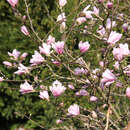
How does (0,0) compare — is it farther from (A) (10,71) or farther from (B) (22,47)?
(A) (10,71)

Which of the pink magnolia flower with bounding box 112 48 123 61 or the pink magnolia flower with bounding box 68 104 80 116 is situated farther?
the pink magnolia flower with bounding box 68 104 80 116

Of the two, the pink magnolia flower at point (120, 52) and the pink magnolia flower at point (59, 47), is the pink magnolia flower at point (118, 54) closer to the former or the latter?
the pink magnolia flower at point (120, 52)

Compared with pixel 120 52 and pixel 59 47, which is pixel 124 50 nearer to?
pixel 120 52

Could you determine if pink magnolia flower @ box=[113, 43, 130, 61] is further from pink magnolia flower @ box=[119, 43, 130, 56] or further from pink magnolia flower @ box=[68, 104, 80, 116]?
pink magnolia flower @ box=[68, 104, 80, 116]

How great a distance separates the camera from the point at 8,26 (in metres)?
4.00

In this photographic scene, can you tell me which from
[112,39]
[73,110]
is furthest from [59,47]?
[73,110]

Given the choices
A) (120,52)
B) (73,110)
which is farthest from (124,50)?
(73,110)

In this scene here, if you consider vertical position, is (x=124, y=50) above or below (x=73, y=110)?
above

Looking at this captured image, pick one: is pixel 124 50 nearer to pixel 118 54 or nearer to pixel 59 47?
pixel 118 54

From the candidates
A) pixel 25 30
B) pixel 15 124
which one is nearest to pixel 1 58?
pixel 15 124

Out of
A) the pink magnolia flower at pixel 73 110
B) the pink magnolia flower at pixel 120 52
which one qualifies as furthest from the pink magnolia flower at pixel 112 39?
the pink magnolia flower at pixel 73 110

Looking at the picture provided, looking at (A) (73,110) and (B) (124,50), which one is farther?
(A) (73,110)

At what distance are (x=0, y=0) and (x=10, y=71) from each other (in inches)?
45.0

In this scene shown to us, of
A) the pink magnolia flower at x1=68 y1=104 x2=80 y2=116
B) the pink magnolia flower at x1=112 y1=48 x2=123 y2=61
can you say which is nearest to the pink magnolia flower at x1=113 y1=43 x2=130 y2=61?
the pink magnolia flower at x1=112 y1=48 x2=123 y2=61
